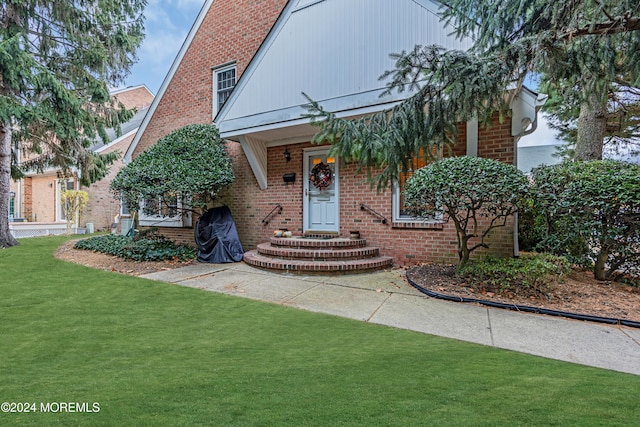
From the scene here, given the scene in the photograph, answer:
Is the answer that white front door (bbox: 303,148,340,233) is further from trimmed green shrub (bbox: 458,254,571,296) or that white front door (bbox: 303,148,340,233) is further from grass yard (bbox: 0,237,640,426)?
grass yard (bbox: 0,237,640,426)

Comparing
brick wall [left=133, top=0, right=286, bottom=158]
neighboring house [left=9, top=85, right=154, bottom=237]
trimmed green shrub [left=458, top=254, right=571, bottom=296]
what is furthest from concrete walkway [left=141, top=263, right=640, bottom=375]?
neighboring house [left=9, top=85, right=154, bottom=237]

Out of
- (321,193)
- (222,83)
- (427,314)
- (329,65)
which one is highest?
(222,83)

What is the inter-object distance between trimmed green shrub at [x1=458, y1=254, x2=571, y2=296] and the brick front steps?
6.43 feet

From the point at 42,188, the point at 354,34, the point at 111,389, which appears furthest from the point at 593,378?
the point at 42,188

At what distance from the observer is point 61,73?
1008 cm

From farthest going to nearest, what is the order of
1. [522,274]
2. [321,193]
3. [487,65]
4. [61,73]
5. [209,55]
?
[61,73]
[209,55]
[321,193]
[522,274]
[487,65]

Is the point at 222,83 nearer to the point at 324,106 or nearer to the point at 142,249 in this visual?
the point at 324,106

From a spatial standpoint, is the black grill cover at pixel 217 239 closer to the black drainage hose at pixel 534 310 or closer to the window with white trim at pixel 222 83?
the window with white trim at pixel 222 83

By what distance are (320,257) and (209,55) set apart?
7.64 meters

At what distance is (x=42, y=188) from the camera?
1844cm

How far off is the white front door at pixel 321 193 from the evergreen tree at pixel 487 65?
2966 mm

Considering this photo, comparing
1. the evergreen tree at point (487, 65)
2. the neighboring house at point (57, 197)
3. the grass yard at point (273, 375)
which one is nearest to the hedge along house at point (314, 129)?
the evergreen tree at point (487, 65)

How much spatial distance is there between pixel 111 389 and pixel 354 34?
6.43 meters

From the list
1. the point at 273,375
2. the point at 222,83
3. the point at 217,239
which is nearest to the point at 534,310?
the point at 273,375
